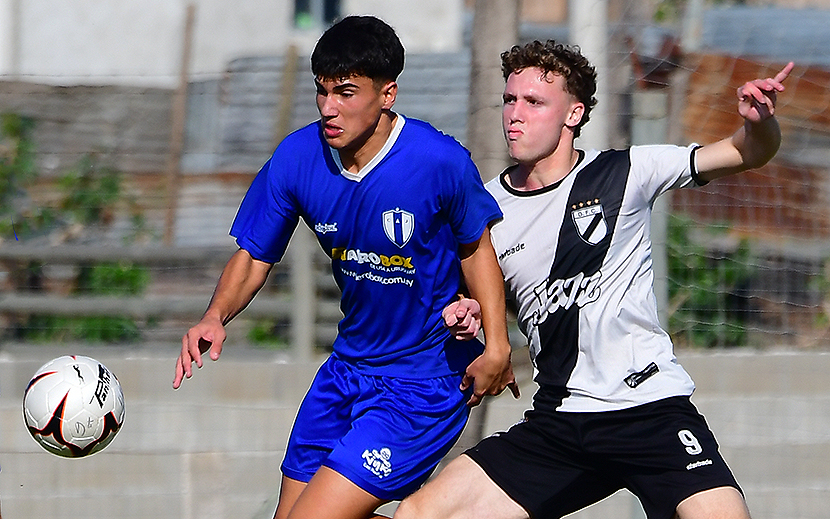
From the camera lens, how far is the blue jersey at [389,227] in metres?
3.76

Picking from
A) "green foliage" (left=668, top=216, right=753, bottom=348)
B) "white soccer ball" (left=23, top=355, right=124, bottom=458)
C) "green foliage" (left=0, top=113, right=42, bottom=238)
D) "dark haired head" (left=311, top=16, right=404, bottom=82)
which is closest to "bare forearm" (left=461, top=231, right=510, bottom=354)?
"dark haired head" (left=311, top=16, right=404, bottom=82)

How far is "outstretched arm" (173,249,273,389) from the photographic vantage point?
145 inches

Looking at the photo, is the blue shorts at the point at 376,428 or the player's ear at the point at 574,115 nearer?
the blue shorts at the point at 376,428

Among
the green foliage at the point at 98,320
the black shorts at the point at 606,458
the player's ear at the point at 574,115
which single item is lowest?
the green foliage at the point at 98,320

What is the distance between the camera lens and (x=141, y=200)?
6785 mm

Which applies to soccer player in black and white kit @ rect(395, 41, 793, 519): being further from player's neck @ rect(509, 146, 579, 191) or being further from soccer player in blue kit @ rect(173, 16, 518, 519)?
soccer player in blue kit @ rect(173, 16, 518, 519)

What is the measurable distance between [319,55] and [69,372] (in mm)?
1494

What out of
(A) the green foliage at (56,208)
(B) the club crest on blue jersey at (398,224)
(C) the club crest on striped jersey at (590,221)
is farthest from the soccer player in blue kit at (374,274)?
(A) the green foliage at (56,208)

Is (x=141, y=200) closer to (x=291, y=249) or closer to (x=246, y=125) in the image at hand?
(x=291, y=249)

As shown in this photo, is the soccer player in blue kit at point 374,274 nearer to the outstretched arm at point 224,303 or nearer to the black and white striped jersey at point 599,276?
the outstretched arm at point 224,303

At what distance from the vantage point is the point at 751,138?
3.67 m

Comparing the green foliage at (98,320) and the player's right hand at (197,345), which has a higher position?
the player's right hand at (197,345)

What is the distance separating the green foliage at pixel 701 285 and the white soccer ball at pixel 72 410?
288 centimetres

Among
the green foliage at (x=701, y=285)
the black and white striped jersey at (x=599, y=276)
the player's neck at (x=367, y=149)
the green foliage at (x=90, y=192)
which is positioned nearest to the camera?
the player's neck at (x=367, y=149)
